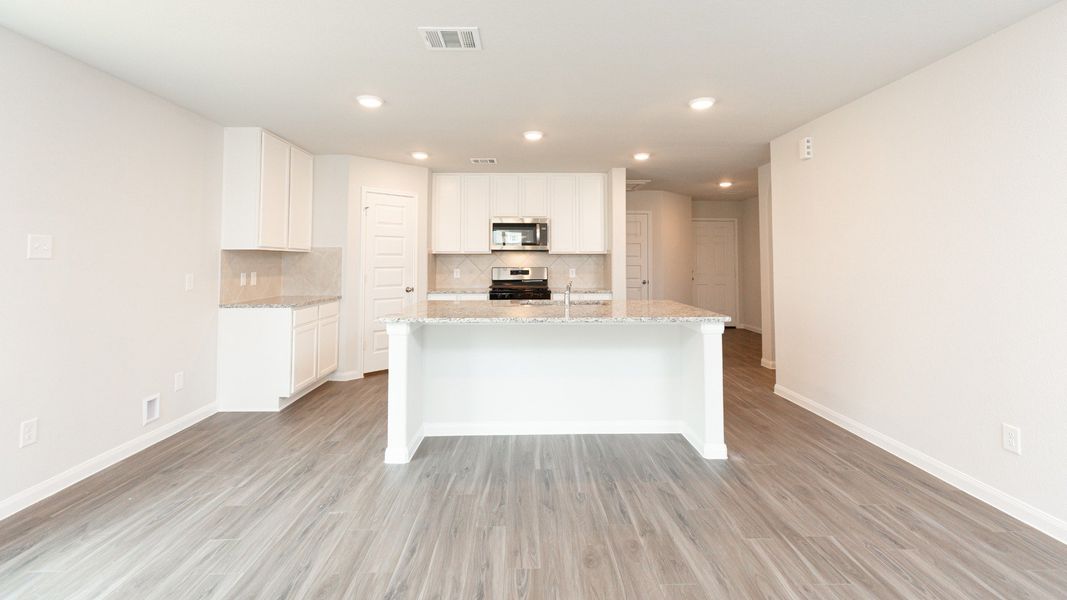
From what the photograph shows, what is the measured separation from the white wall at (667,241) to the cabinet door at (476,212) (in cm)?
268

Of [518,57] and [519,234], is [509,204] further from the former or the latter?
[518,57]

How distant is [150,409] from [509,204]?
4.07m

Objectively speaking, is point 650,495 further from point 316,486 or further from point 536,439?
point 316,486

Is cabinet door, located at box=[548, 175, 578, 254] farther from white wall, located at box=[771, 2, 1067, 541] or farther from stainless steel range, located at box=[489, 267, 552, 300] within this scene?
white wall, located at box=[771, 2, 1067, 541]

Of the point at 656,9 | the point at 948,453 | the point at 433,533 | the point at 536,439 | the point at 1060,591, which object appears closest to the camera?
the point at 1060,591

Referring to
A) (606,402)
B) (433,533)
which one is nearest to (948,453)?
(606,402)

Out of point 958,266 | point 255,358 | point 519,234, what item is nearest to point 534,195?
point 519,234

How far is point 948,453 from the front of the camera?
8.46ft

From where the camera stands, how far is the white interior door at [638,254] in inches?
287

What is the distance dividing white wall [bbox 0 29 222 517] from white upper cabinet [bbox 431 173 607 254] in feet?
8.62

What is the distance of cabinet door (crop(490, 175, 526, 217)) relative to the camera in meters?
5.74

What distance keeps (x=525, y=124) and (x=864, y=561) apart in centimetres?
358

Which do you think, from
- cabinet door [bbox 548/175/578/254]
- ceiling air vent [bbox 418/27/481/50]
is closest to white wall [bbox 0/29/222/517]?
ceiling air vent [bbox 418/27/481/50]

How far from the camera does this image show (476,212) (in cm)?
575
